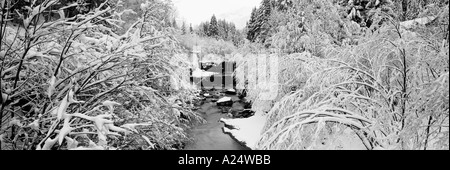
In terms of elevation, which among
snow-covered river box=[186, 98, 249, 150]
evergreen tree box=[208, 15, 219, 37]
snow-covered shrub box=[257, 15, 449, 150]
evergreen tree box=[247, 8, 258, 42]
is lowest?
snow-covered river box=[186, 98, 249, 150]

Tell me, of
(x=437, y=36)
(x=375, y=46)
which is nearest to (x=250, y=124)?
(x=375, y=46)

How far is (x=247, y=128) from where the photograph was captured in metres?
16.4

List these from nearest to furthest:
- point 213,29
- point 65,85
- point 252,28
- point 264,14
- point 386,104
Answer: point 65,85
point 386,104
point 264,14
point 252,28
point 213,29

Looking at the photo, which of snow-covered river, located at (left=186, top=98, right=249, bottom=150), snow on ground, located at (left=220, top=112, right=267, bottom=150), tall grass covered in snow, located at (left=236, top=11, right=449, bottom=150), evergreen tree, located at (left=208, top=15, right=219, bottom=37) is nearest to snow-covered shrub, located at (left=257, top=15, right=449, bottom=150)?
tall grass covered in snow, located at (left=236, top=11, right=449, bottom=150)

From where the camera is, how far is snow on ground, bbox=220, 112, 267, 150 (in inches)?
580

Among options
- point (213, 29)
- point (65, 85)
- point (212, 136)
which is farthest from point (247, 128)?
point (213, 29)

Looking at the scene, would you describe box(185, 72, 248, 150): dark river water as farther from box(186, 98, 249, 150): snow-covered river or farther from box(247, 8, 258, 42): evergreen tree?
box(247, 8, 258, 42): evergreen tree

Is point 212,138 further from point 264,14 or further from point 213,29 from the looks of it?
point 213,29
